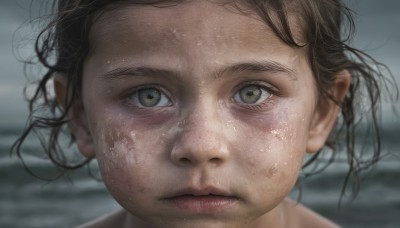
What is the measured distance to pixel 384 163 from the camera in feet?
24.2

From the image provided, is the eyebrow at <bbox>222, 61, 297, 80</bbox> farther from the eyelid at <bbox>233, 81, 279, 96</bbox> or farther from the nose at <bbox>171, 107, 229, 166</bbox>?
the nose at <bbox>171, 107, 229, 166</bbox>

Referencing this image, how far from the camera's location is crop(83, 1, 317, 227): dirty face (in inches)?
112

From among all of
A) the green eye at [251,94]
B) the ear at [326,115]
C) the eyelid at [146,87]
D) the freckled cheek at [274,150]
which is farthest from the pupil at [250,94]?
the ear at [326,115]

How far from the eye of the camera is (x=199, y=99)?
285cm

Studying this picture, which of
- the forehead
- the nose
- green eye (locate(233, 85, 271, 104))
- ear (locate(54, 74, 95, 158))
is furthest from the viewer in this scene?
ear (locate(54, 74, 95, 158))

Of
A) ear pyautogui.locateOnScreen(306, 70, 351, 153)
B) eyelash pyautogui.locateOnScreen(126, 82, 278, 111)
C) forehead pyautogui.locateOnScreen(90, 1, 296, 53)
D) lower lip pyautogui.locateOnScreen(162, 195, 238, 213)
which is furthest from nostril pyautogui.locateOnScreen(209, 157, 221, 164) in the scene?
ear pyautogui.locateOnScreen(306, 70, 351, 153)

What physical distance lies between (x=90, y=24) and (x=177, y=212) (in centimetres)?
76

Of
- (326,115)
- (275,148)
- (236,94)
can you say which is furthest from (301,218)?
(236,94)

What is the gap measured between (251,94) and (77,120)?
84 cm

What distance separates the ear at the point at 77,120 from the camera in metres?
3.45

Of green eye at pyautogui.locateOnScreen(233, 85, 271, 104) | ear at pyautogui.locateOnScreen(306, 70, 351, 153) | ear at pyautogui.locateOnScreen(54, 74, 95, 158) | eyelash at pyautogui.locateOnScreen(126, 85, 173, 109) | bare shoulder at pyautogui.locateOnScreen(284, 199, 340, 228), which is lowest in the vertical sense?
bare shoulder at pyautogui.locateOnScreen(284, 199, 340, 228)

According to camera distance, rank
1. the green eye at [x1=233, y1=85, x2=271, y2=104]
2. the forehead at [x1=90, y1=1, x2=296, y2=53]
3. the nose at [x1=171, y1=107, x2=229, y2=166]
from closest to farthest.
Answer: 1. the nose at [x1=171, y1=107, x2=229, y2=166]
2. the forehead at [x1=90, y1=1, x2=296, y2=53]
3. the green eye at [x1=233, y1=85, x2=271, y2=104]

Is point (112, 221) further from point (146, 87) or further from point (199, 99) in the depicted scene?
point (199, 99)

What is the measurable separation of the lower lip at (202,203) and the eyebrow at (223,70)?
0.41m
